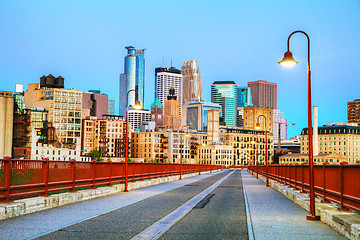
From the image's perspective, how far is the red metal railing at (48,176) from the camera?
15.1 m

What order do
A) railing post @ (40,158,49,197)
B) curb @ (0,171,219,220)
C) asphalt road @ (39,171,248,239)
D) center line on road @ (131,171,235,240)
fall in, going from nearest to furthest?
1. center line on road @ (131,171,235,240)
2. asphalt road @ (39,171,248,239)
3. curb @ (0,171,219,220)
4. railing post @ (40,158,49,197)

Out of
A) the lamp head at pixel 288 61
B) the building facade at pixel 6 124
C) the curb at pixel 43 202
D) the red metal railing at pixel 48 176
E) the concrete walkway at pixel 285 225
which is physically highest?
the building facade at pixel 6 124

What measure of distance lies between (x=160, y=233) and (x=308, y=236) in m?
3.58

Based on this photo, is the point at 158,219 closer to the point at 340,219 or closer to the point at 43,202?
the point at 43,202

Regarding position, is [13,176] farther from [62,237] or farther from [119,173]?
[119,173]

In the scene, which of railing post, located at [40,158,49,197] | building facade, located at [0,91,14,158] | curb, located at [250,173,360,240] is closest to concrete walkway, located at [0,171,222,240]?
railing post, located at [40,158,49,197]

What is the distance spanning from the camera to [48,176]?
1853 cm

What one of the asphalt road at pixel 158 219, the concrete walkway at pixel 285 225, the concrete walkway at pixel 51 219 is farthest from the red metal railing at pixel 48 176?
the concrete walkway at pixel 285 225

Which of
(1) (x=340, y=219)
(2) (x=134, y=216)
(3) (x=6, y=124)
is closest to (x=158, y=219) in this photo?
(2) (x=134, y=216)

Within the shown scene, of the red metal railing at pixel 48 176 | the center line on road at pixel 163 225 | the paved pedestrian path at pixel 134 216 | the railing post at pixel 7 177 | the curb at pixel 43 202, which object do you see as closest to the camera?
the center line on road at pixel 163 225

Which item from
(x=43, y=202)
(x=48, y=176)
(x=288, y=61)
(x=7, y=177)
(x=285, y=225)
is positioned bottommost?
(x=285, y=225)

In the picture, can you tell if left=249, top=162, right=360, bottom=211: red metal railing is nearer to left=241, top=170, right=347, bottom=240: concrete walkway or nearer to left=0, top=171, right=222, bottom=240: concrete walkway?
left=241, top=170, right=347, bottom=240: concrete walkway

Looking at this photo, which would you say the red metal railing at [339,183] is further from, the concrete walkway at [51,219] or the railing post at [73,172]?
the railing post at [73,172]

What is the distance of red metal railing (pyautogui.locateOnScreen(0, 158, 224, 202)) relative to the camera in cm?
1511
